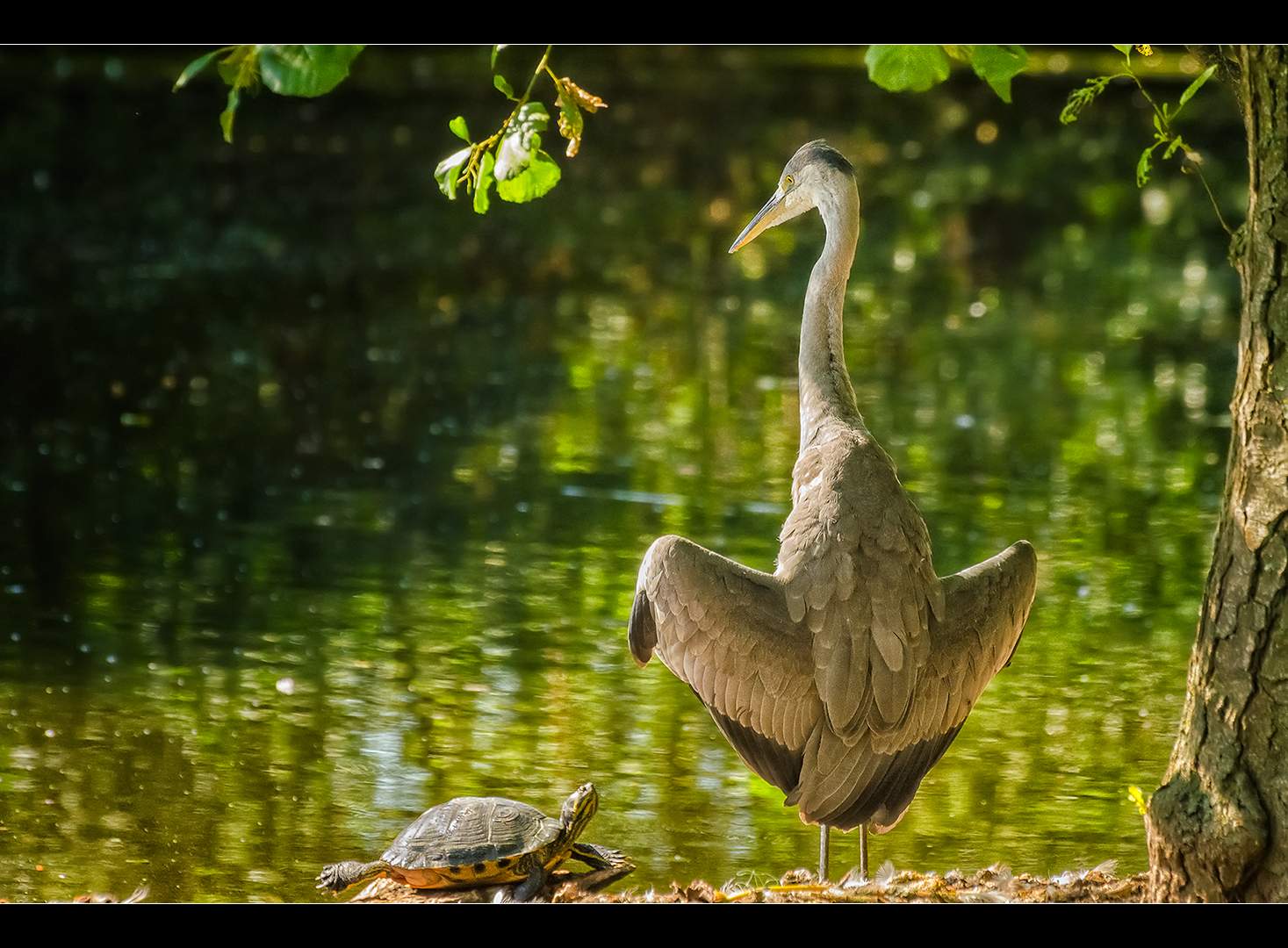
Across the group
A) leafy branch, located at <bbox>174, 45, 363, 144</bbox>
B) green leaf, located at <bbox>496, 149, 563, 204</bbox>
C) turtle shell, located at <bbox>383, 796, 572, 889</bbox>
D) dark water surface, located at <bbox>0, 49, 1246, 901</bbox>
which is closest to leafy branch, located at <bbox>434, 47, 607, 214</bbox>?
green leaf, located at <bbox>496, 149, 563, 204</bbox>

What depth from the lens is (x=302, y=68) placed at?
401 centimetres

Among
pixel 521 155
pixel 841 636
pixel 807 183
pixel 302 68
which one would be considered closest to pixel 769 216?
pixel 807 183

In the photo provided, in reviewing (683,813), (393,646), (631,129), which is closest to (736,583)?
(683,813)

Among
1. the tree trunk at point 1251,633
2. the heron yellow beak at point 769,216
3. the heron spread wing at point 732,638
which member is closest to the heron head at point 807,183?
the heron yellow beak at point 769,216

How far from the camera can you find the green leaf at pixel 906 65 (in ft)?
13.8

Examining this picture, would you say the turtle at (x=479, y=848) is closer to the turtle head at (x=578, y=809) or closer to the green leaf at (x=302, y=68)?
the turtle head at (x=578, y=809)

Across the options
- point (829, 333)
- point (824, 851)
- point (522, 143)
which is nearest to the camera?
point (522, 143)

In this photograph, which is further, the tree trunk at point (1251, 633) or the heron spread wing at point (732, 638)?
the heron spread wing at point (732, 638)

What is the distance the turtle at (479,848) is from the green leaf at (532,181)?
1.84 metres

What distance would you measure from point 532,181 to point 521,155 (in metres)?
0.12

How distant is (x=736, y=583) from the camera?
14.8 feet

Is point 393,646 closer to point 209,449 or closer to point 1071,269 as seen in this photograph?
point 209,449

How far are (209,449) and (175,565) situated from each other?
2247 millimetres

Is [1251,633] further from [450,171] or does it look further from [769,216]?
[450,171]
